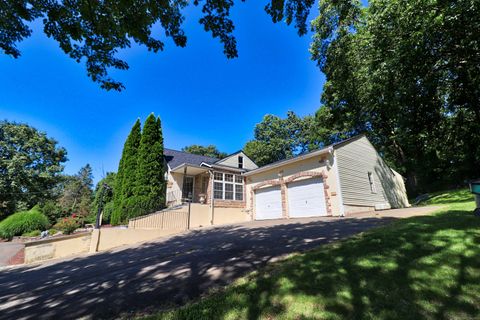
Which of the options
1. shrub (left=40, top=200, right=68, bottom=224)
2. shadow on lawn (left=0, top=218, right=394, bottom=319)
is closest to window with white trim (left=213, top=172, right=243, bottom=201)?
shadow on lawn (left=0, top=218, right=394, bottom=319)

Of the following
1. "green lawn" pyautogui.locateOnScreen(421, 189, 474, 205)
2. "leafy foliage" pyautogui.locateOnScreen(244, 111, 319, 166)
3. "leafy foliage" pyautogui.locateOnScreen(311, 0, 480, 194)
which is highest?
"leafy foliage" pyautogui.locateOnScreen(244, 111, 319, 166)

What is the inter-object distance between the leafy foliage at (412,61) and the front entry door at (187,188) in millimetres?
12950

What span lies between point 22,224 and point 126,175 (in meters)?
7.94

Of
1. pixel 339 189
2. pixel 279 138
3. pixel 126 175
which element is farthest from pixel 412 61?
pixel 279 138

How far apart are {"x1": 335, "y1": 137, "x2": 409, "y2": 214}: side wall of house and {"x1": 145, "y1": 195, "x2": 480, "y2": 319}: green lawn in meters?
8.18

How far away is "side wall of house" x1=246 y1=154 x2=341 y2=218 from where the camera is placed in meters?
12.1

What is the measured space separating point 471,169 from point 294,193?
2170 centimetres

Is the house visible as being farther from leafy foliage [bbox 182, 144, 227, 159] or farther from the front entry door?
leafy foliage [bbox 182, 144, 227, 159]

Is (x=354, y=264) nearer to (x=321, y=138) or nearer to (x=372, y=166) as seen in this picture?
(x=372, y=166)

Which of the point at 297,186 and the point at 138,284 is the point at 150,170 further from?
the point at 138,284

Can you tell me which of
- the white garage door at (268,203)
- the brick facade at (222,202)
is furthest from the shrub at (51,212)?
the white garage door at (268,203)

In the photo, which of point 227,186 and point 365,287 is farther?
point 227,186

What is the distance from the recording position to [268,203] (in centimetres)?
1580

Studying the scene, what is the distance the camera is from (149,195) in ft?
49.9
